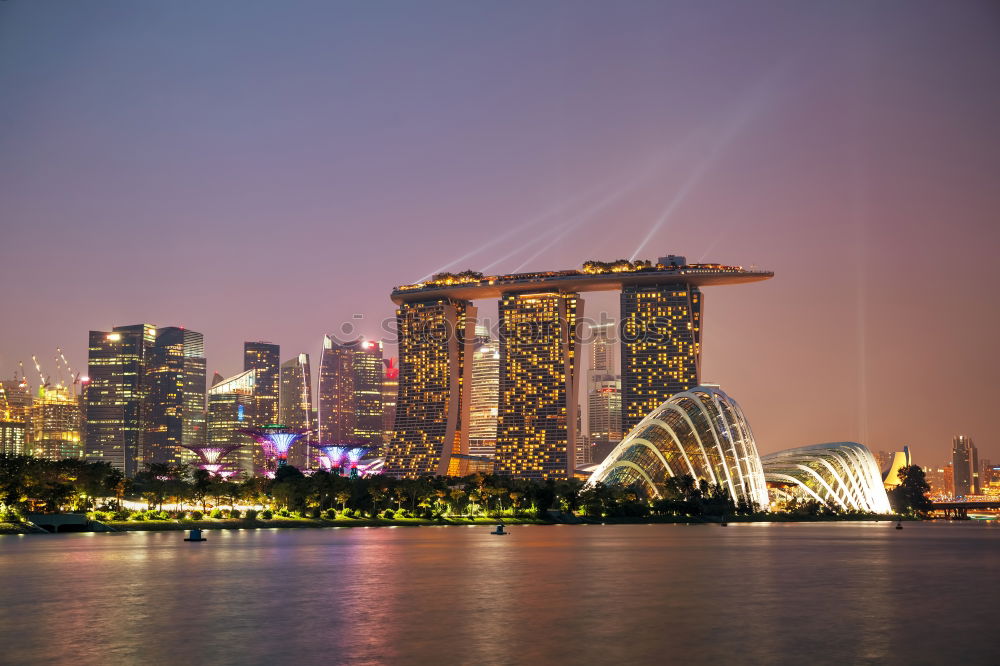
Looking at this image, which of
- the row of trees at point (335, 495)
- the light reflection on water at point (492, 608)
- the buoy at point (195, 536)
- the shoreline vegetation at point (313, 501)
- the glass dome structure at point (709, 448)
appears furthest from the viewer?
the glass dome structure at point (709, 448)

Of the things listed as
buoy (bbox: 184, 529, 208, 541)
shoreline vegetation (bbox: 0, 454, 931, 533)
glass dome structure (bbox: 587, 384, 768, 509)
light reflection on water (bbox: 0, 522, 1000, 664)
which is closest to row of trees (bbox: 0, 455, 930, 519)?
shoreline vegetation (bbox: 0, 454, 931, 533)

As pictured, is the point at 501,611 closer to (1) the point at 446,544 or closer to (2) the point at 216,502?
(1) the point at 446,544

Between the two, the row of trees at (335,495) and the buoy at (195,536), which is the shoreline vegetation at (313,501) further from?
the buoy at (195,536)

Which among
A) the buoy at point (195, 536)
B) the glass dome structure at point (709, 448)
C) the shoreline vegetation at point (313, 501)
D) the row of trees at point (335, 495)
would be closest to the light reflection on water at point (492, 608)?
the buoy at point (195, 536)

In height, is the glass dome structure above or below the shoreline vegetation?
above

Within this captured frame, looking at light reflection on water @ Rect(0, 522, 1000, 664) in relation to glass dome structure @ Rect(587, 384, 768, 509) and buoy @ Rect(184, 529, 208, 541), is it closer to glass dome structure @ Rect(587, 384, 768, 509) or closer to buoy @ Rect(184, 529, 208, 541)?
buoy @ Rect(184, 529, 208, 541)
